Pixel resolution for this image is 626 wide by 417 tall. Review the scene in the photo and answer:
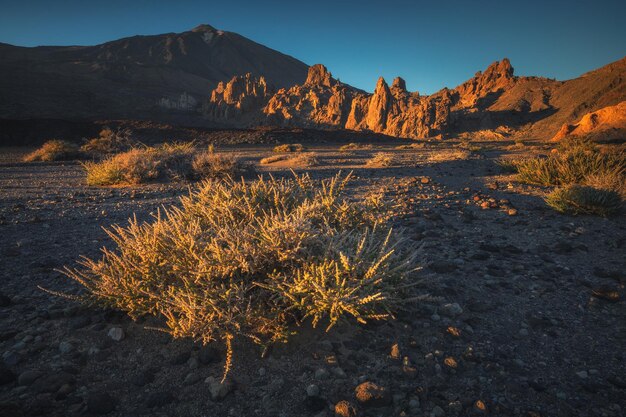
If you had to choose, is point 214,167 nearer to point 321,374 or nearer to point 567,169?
point 321,374

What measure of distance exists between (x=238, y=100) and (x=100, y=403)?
80116 mm

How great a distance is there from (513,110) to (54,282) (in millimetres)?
65023

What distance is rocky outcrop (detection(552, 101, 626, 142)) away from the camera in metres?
19.1

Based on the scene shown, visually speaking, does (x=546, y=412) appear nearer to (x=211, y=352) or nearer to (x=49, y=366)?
(x=211, y=352)

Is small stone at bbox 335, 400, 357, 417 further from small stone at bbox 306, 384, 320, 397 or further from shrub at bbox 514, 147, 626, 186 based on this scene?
shrub at bbox 514, 147, 626, 186

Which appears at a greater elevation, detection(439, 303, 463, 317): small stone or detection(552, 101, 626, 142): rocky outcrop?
detection(552, 101, 626, 142): rocky outcrop

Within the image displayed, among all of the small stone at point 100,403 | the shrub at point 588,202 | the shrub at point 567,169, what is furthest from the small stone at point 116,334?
the shrub at point 567,169

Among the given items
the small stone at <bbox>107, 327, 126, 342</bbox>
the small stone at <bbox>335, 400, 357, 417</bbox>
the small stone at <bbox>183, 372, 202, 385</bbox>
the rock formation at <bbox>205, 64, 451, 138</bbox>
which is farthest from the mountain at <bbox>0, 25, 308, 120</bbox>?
the small stone at <bbox>335, 400, 357, 417</bbox>

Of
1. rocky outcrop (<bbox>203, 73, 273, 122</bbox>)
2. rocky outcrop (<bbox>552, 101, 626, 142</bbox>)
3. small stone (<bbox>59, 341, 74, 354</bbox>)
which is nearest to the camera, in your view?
small stone (<bbox>59, 341, 74, 354</bbox>)

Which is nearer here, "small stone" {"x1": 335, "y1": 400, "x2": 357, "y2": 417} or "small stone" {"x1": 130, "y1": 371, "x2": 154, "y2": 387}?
"small stone" {"x1": 335, "y1": 400, "x2": 357, "y2": 417}

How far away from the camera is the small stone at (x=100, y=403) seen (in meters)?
1.86

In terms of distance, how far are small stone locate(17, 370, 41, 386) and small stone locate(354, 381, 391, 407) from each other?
6.29ft

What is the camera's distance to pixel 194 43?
164 metres

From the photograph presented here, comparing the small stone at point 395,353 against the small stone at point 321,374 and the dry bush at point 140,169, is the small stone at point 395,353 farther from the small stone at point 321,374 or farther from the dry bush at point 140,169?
the dry bush at point 140,169
